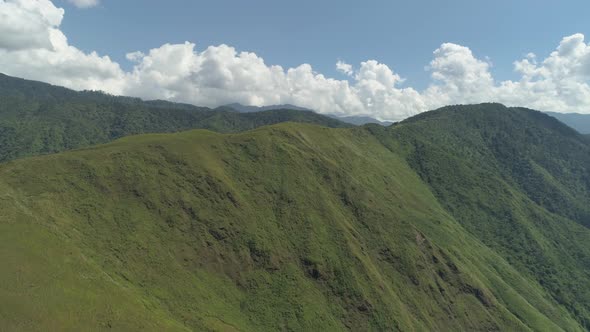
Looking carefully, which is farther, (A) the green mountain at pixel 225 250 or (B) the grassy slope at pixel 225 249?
(B) the grassy slope at pixel 225 249

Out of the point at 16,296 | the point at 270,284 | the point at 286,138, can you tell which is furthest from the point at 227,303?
the point at 286,138

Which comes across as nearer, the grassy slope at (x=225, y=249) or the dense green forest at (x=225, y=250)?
the dense green forest at (x=225, y=250)

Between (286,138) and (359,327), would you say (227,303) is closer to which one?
(359,327)

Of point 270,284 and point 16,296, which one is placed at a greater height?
point 16,296

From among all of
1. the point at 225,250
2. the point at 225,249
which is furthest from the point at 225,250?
the point at 225,249

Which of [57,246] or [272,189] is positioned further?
[272,189]

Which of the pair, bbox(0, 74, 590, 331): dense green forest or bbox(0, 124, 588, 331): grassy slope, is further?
bbox(0, 124, 588, 331): grassy slope

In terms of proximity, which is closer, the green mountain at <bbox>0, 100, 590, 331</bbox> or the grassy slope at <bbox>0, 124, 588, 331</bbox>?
the green mountain at <bbox>0, 100, 590, 331</bbox>

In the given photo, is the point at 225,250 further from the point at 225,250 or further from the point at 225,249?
the point at 225,249
